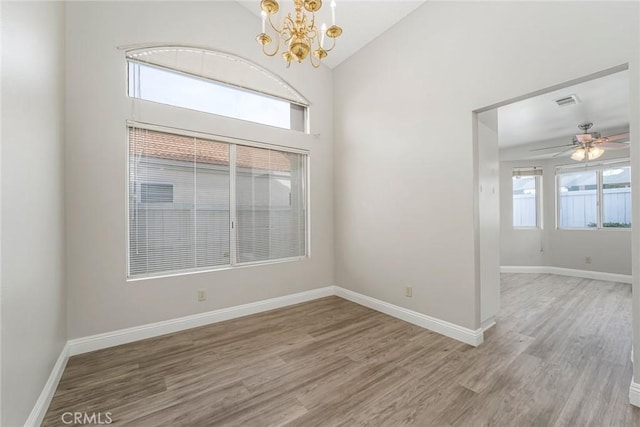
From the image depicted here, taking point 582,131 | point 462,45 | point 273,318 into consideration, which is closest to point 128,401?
point 273,318

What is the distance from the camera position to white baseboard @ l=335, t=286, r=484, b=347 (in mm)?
2537

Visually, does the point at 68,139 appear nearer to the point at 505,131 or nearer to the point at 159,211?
the point at 159,211

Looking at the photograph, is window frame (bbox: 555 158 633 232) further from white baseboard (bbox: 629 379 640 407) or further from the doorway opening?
white baseboard (bbox: 629 379 640 407)

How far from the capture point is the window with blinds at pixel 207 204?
8.97ft

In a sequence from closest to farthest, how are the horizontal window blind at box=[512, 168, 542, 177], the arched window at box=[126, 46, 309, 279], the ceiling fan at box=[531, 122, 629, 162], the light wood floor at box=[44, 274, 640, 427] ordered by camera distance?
the light wood floor at box=[44, 274, 640, 427], the arched window at box=[126, 46, 309, 279], the ceiling fan at box=[531, 122, 629, 162], the horizontal window blind at box=[512, 168, 542, 177]

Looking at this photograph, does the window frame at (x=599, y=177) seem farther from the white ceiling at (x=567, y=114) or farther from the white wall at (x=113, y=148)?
the white wall at (x=113, y=148)

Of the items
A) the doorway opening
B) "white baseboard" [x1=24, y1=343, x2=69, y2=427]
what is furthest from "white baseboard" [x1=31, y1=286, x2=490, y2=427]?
the doorway opening

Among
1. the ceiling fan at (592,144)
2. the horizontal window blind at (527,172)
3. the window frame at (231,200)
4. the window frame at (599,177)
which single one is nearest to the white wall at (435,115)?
the window frame at (231,200)

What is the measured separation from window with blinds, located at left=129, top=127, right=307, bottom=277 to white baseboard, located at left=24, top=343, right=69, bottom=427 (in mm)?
821

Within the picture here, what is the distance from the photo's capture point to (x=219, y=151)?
3.18 m

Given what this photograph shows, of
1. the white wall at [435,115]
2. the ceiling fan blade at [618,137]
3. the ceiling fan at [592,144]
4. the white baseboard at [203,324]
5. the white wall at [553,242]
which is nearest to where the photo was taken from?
the white baseboard at [203,324]

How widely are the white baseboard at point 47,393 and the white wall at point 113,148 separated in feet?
0.96

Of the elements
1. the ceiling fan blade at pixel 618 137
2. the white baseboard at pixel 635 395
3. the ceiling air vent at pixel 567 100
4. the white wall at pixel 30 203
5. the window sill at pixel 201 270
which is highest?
the ceiling air vent at pixel 567 100

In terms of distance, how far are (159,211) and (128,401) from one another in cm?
175
